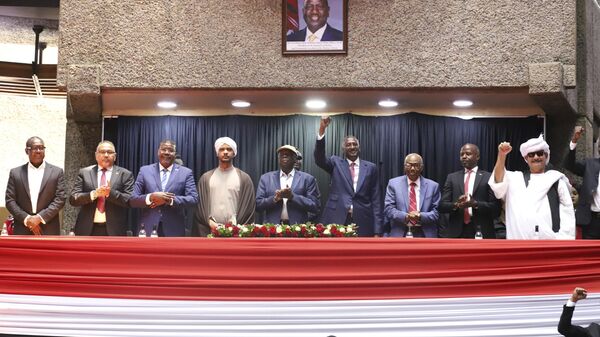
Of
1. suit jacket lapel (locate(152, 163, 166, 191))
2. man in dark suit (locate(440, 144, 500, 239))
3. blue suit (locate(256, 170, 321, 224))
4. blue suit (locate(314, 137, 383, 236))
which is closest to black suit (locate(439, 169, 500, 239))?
man in dark suit (locate(440, 144, 500, 239))

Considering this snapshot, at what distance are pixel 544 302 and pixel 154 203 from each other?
4566 mm

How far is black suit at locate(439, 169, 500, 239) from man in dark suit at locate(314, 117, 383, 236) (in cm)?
85

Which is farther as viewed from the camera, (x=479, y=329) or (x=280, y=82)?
(x=280, y=82)

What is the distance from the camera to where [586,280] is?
6188 millimetres

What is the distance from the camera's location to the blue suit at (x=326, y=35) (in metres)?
11.4

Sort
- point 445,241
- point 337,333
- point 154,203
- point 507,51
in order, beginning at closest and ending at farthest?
point 337,333 < point 445,241 < point 154,203 < point 507,51

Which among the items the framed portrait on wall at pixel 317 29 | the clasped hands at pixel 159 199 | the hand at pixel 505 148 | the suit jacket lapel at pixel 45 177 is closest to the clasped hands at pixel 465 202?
the hand at pixel 505 148

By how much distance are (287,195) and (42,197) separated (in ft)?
8.11

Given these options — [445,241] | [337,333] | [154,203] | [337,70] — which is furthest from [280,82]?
[337,333]

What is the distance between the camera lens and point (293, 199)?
9922 millimetres

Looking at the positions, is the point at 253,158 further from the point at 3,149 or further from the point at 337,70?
the point at 3,149

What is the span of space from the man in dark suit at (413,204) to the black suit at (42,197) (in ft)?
11.1

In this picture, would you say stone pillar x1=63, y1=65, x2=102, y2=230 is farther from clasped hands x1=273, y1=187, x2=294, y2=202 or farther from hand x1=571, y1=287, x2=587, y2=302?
hand x1=571, y1=287, x2=587, y2=302

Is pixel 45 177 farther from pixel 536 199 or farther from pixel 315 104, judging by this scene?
pixel 536 199
